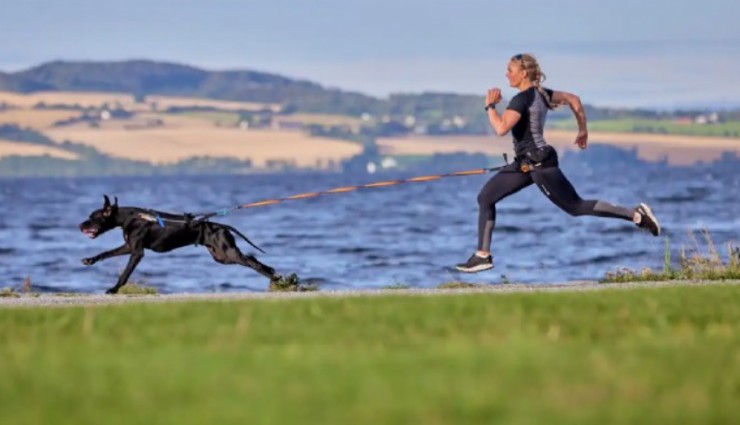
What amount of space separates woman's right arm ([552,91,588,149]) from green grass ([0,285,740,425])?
129 inches

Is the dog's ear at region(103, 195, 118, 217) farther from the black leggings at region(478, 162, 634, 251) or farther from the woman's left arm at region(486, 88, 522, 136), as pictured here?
the woman's left arm at region(486, 88, 522, 136)

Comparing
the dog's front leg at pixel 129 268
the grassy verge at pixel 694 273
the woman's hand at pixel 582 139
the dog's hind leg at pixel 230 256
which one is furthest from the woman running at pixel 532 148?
the dog's front leg at pixel 129 268

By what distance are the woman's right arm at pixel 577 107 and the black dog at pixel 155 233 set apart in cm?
334

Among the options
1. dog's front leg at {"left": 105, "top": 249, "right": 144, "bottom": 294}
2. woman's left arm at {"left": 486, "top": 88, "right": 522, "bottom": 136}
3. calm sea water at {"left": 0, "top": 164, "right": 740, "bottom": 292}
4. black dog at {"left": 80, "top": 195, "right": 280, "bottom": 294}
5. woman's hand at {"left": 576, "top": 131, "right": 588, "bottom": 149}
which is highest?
woman's left arm at {"left": 486, "top": 88, "right": 522, "bottom": 136}

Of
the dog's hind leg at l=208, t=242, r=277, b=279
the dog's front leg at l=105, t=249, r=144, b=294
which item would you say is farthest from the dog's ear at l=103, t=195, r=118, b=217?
the dog's hind leg at l=208, t=242, r=277, b=279

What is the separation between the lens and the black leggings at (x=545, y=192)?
16.5m

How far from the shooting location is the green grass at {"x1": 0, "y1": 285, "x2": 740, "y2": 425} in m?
8.00

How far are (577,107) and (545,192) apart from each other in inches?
34.5

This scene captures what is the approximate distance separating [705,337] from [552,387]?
8.86ft

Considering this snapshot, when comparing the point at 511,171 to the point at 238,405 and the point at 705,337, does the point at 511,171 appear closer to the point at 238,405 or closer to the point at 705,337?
the point at 705,337

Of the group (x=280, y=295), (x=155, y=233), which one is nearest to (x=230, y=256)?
(x=155, y=233)

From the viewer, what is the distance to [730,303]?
1342cm

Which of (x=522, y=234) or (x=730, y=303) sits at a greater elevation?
(x=730, y=303)

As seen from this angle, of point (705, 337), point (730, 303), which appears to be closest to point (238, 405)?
point (705, 337)
